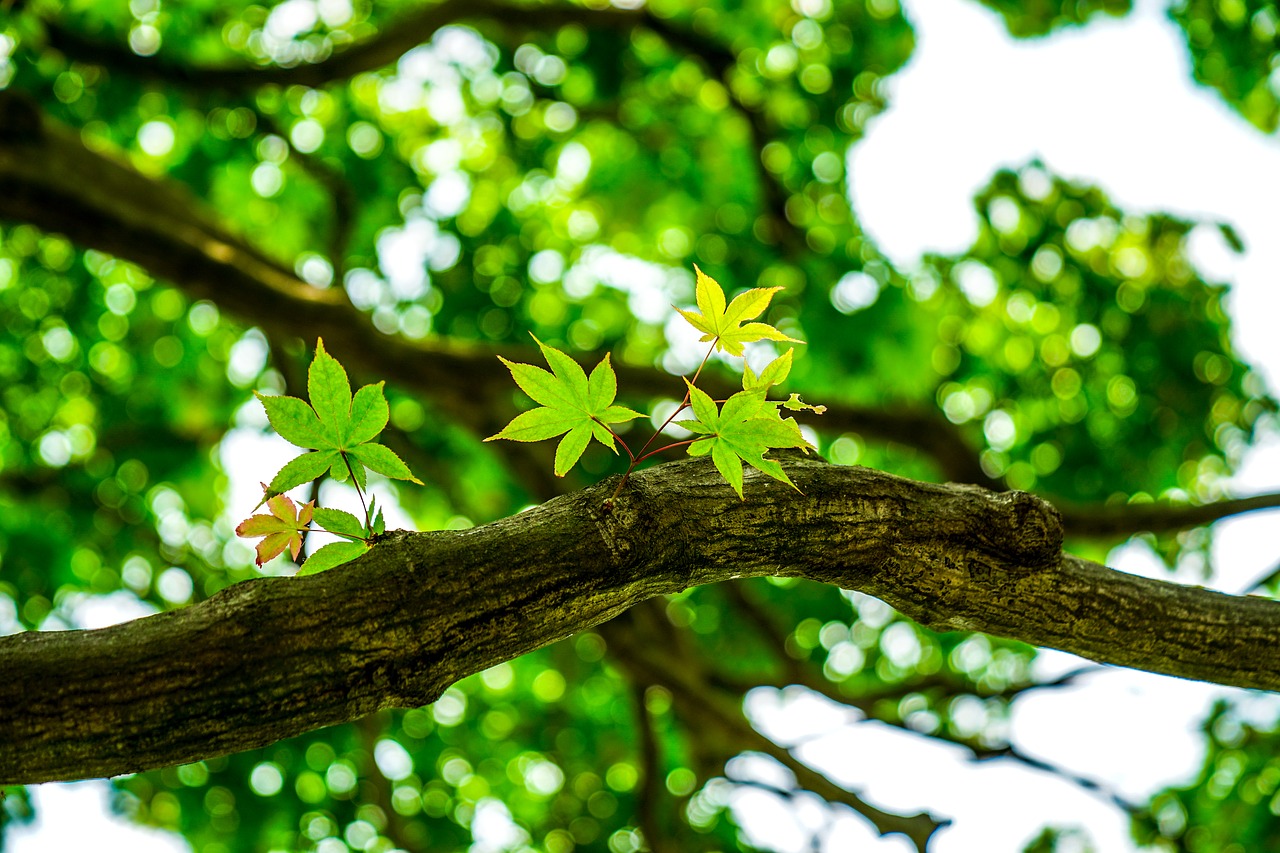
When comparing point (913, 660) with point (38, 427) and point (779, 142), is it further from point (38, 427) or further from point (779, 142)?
point (38, 427)

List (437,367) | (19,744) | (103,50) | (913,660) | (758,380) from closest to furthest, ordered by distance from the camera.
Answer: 1. (19,744)
2. (758,380)
3. (437,367)
4. (103,50)
5. (913,660)

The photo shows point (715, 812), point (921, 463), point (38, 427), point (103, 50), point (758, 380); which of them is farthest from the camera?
point (38, 427)

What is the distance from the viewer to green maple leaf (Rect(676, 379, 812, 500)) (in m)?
1.44

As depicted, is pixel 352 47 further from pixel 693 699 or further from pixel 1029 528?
pixel 1029 528

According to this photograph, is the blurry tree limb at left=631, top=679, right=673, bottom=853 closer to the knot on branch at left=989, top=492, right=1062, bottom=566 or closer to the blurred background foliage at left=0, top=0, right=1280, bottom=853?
the blurred background foliage at left=0, top=0, right=1280, bottom=853

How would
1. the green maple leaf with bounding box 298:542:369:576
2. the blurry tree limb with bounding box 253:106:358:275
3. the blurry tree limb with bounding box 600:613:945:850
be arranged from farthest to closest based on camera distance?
the blurry tree limb with bounding box 253:106:358:275 < the blurry tree limb with bounding box 600:613:945:850 < the green maple leaf with bounding box 298:542:369:576

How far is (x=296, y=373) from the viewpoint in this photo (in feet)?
19.9

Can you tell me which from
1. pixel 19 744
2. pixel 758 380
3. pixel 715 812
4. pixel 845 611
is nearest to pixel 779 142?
pixel 845 611

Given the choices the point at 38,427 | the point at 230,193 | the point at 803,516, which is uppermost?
the point at 803,516

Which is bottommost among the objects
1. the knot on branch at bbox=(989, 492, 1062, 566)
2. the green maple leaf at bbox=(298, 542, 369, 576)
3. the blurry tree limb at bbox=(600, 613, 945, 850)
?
the blurry tree limb at bbox=(600, 613, 945, 850)

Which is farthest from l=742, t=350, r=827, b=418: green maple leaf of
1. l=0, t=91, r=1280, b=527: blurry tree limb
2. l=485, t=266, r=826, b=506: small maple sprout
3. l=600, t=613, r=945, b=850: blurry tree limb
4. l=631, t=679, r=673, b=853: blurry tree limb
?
l=631, t=679, r=673, b=853: blurry tree limb

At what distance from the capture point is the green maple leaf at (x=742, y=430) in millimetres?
1438

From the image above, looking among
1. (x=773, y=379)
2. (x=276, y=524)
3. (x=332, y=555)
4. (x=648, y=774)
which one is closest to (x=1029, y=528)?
(x=773, y=379)

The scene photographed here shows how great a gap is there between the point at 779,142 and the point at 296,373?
13.4 feet
